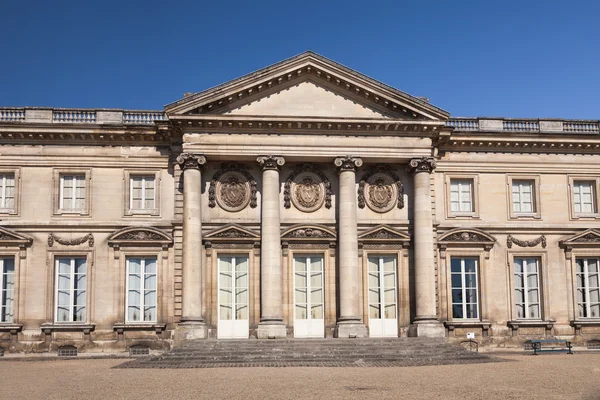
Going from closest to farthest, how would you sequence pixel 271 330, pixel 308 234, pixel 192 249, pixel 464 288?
pixel 271 330, pixel 192 249, pixel 308 234, pixel 464 288

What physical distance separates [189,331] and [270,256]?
3.89m

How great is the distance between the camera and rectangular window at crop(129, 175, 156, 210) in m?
29.6

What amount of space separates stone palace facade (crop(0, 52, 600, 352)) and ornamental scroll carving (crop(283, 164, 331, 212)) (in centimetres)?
5

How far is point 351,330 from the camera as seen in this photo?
27.8m

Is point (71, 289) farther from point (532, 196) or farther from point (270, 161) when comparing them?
point (532, 196)

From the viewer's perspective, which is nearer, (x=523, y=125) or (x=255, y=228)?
(x=255, y=228)

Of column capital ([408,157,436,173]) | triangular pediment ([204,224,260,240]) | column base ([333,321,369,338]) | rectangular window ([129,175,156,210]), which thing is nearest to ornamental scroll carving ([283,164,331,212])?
triangular pediment ([204,224,260,240])

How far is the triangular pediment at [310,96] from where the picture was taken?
2839 centimetres

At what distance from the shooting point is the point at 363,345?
26156 millimetres

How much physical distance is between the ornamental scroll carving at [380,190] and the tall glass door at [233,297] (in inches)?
203

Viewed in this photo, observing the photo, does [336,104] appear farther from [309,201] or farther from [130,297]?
[130,297]

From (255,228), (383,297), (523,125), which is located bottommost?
(383,297)

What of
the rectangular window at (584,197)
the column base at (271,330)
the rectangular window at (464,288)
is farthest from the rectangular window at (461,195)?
the column base at (271,330)

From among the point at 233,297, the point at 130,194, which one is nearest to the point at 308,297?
the point at 233,297
